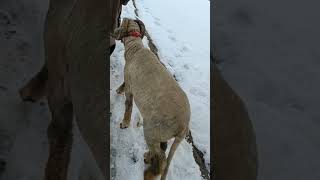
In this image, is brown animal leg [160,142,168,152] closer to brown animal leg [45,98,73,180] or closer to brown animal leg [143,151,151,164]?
brown animal leg [143,151,151,164]

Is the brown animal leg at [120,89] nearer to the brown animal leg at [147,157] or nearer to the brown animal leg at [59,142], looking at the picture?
the brown animal leg at [147,157]

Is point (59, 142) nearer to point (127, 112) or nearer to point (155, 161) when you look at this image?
point (155, 161)

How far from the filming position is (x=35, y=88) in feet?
1.83

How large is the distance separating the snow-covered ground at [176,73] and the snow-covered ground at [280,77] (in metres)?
1.04

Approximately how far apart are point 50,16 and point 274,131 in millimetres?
358

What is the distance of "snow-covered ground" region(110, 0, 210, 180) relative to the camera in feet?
5.99

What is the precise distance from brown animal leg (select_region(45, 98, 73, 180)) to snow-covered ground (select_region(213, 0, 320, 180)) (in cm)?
26

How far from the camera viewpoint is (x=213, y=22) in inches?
29.1

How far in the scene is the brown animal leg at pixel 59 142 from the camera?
569mm

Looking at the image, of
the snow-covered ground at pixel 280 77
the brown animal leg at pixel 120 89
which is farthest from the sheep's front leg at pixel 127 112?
the snow-covered ground at pixel 280 77

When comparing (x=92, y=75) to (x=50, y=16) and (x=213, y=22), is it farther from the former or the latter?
(x=213, y=22)

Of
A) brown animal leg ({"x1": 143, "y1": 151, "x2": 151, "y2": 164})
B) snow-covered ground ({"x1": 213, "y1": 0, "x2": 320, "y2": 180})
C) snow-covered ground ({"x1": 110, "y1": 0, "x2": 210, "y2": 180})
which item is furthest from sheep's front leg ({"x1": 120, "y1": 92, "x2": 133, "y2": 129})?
snow-covered ground ({"x1": 213, "y1": 0, "x2": 320, "y2": 180})

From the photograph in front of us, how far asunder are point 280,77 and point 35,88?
1.17 ft

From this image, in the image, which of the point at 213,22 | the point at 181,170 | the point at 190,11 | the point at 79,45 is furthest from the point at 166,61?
the point at 79,45
